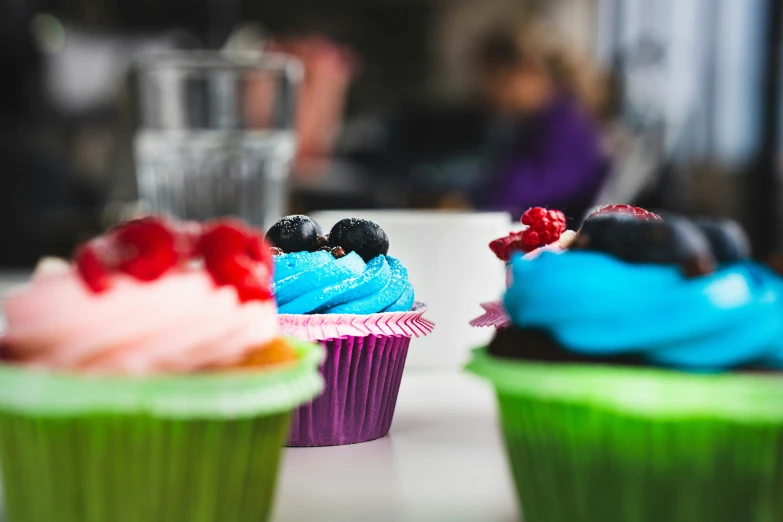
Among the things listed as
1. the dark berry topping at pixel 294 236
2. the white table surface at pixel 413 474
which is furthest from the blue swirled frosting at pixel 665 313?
Answer: the dark berry topping at pixel 294 236

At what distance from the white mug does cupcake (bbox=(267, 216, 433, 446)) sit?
0.33m

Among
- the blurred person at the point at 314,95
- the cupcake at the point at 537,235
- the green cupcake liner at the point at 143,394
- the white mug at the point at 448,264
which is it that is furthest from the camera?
the blurred person at the point at 314,95

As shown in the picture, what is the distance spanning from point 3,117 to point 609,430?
5.03 meters

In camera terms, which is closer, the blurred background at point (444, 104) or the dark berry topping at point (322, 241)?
the dark berry topping at point (322, 241)

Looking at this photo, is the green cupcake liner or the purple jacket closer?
the green cupcake liner

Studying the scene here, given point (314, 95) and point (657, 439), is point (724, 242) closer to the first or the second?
point (657, 439)

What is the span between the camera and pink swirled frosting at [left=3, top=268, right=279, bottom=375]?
77 centimetres

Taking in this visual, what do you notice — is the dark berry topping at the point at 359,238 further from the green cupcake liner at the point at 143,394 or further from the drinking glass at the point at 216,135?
the drinking glass at the point at 216,135

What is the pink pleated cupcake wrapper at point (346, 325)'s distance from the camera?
1.19m

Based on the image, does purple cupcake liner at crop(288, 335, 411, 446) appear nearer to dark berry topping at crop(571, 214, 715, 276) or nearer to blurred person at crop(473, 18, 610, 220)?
dark berry topping at crop(571, 214, 715, 276)

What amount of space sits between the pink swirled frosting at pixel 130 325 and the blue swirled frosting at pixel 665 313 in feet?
1.00

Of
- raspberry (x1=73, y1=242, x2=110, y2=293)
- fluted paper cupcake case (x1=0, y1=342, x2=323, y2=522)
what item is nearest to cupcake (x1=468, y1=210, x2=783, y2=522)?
fluted paper cupcake case (x1=0, y1=342, x2=323, y2=522)

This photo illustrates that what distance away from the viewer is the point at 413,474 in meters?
1.07

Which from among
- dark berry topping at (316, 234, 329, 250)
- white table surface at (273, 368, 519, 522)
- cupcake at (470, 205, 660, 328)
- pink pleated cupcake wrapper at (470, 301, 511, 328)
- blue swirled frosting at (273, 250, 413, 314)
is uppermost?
cupcake at (470, 205, 660, 328)
